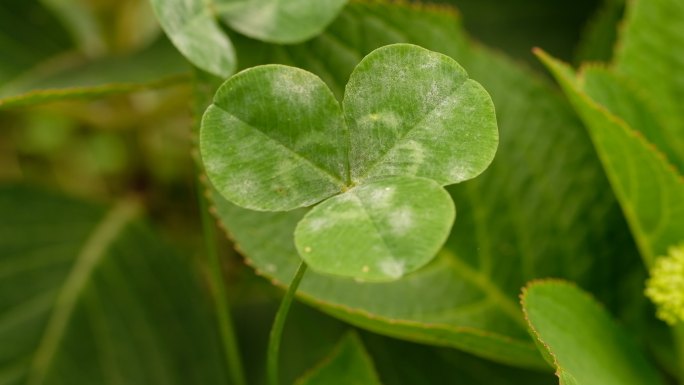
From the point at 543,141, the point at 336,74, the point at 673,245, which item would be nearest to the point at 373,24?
the point at 336,74

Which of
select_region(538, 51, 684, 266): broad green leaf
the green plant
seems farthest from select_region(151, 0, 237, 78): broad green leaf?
select_region(538, 51, 684, 266): broad green leaf

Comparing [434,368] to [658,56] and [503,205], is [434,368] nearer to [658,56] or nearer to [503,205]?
[503,205]

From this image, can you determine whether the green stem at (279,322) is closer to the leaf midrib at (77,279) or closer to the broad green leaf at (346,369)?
the broad green leaf at (346,369)

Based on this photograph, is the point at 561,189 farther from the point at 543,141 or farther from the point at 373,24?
the point at 373,24

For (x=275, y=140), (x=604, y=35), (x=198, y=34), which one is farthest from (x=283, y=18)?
(x=604, y=35)

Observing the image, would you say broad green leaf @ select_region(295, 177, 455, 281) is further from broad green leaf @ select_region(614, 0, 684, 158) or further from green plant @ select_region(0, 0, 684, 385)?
broad green leaf @ select_region(614, 0, 684, 158)

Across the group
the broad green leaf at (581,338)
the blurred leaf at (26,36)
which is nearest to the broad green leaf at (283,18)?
the broad green leaf at (581,338)
